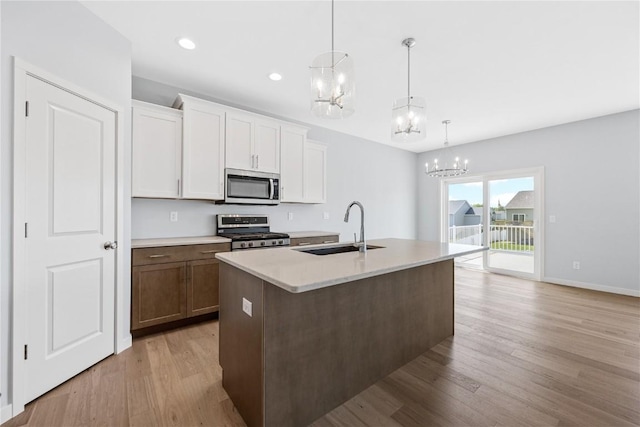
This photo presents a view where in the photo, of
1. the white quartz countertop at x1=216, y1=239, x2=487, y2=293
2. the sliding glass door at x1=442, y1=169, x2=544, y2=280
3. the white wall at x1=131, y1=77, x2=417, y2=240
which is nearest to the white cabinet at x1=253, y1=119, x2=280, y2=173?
the white wall at x1=131, y1=77, x2=417, y2=240

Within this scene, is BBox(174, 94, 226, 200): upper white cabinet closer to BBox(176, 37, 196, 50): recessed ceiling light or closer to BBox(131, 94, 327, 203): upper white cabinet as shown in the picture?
BBox(131, 94, 327, 203): upper white cabinet

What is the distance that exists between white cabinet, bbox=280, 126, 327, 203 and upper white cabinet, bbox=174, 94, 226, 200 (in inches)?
34.9

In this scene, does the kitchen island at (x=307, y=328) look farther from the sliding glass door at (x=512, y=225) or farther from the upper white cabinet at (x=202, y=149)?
the sliding glass door at (x=512, y=225)

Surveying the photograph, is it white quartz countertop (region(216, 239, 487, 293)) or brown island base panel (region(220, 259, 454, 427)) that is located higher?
white quartz countertop (region(216, 239, 487, 293))

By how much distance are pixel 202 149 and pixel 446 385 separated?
10.4 ft

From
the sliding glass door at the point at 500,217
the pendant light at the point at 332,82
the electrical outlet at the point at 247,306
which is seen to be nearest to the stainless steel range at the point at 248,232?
the electrical outlet at the point at 247,306

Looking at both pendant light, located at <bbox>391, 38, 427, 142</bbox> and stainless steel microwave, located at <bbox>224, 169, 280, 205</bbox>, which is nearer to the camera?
pendant light, located at <bbox>391, 38, 427, 142</bbox>

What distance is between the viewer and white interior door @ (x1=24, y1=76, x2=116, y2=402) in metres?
1.71

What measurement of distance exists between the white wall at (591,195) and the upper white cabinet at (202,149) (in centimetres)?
516

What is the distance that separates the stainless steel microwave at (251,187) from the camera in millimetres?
3270

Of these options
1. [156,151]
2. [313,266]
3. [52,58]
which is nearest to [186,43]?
[52,58]

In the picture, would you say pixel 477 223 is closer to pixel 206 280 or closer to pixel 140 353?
pixel 206 280

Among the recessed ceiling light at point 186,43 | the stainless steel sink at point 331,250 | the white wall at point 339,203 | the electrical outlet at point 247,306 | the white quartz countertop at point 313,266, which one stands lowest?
the electrical outlet at point 247,306

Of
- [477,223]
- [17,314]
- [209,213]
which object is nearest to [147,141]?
[209,213]
